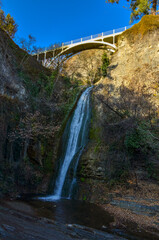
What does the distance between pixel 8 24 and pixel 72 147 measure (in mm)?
24509

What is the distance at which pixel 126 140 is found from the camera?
12445mm

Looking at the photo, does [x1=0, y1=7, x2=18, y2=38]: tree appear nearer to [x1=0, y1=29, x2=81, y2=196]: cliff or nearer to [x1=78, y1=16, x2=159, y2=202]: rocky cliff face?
[x1=0, y1=29, x2=81, y2=196]: cliff

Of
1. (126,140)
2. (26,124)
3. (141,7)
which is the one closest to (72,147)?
(26,124)

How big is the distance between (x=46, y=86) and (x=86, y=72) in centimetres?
1403

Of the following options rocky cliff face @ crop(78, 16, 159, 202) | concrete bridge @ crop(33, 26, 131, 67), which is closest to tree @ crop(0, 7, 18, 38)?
concrete bridge @ crop(33, 26, 131, 67)

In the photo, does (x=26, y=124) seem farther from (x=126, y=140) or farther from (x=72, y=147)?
(x=126, y=140)

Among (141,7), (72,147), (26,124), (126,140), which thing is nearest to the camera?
(126,140)

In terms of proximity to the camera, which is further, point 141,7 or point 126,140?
point 141,7

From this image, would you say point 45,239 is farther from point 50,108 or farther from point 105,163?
point 50,108

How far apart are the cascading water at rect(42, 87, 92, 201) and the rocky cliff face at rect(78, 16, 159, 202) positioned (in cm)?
60

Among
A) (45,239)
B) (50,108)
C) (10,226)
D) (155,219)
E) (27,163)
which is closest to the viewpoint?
(45,239)

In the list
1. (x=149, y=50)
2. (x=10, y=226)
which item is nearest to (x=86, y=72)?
(x=149, y=50)

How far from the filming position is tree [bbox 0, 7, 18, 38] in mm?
25819

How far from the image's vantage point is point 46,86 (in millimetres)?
19281
